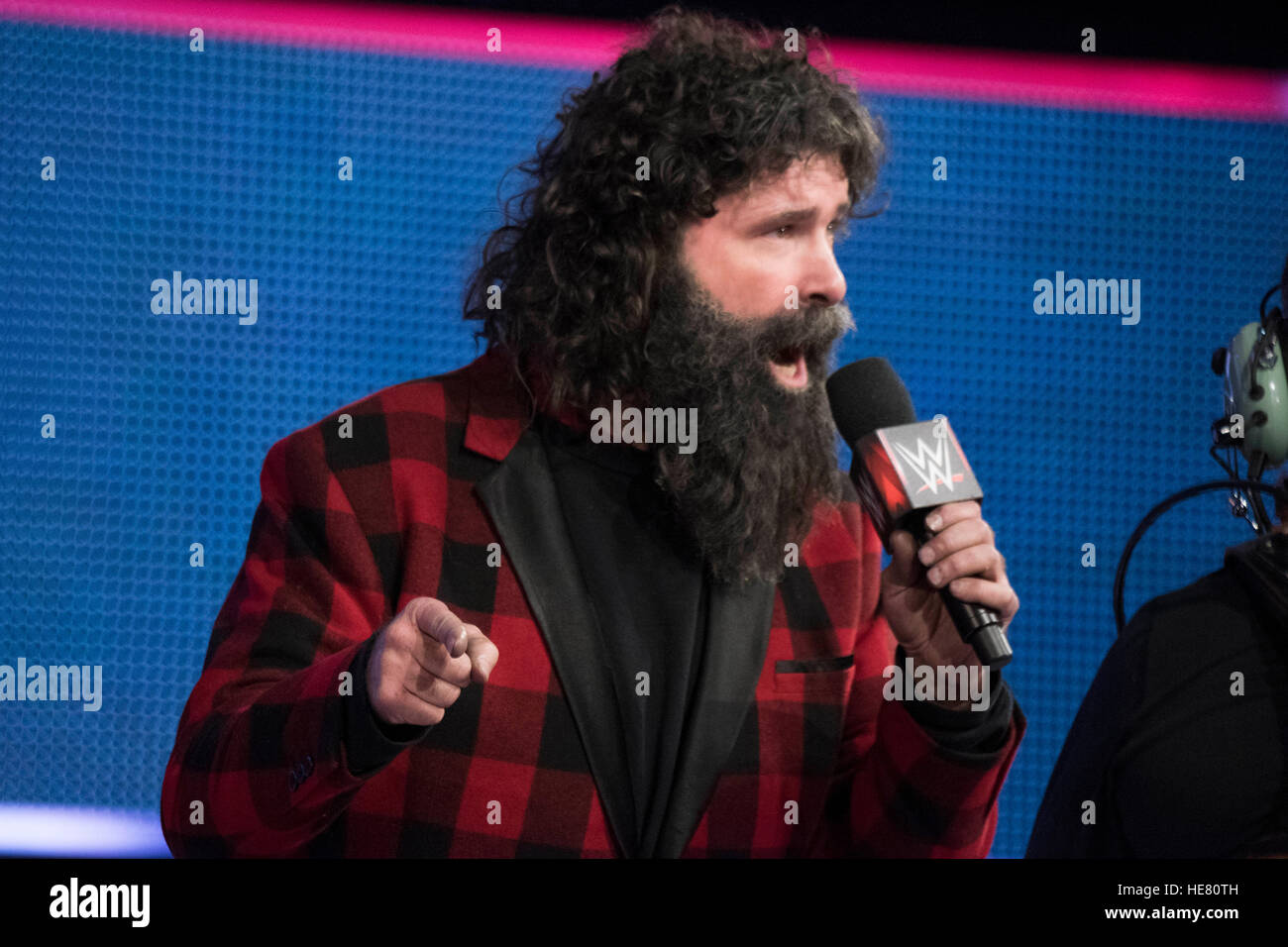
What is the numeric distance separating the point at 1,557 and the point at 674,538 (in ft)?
3.89

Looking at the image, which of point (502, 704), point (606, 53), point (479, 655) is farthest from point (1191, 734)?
point (606, 53)

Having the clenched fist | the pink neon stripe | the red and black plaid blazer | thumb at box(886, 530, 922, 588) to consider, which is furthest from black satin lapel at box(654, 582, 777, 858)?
Result: the pink neon stripe

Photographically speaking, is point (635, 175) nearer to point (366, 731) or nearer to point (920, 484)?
point (920, 484)

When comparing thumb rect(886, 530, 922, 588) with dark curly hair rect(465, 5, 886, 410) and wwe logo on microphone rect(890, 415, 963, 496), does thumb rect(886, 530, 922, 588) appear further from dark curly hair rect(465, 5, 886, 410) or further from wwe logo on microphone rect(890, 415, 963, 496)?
dark curly hair rect(465, 5, 886, 410)

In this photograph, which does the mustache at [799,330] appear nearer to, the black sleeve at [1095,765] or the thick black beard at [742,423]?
the thick black beard at [742,423]

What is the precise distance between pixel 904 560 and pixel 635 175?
2.10 ft

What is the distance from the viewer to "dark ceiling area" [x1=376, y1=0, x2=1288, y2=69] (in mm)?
2086

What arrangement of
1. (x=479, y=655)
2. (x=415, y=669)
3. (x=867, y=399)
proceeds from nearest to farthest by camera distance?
(x=479, y=655)
(x=415, y=669)
(x=867, y=399)

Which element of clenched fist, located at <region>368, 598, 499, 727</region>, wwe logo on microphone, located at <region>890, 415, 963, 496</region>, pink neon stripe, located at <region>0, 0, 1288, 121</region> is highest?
pink neon stripe, located at <region>0, 0, 1288, 121</region>

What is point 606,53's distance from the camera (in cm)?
216

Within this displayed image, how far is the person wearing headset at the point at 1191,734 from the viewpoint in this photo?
4.59 feet

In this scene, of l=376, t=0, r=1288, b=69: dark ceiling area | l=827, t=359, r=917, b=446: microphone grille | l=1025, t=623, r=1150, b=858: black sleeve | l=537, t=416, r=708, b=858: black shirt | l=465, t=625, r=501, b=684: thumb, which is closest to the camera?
l=465, t=625, r=501, b=684: thumb

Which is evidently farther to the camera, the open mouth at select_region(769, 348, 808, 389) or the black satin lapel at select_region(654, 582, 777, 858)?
the open mouth at select_region(769, 348, 808, 389)
